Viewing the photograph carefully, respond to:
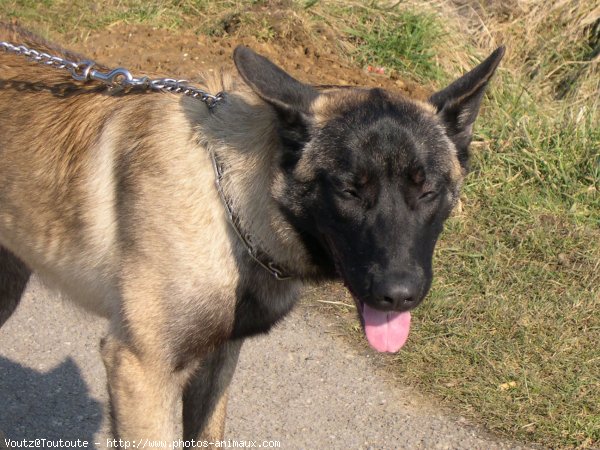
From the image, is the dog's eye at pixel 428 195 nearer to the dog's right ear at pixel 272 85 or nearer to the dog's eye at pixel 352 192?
the dog's eye at pixel 352 192

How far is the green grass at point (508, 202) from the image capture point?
14.4ft

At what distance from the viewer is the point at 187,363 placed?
3.15 meters

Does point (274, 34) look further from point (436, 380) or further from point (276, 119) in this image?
point (276, 119)

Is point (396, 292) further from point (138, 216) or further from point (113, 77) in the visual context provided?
point (113, 77)

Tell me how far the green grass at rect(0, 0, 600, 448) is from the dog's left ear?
1.55m

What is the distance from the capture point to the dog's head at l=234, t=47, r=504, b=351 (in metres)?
2.90

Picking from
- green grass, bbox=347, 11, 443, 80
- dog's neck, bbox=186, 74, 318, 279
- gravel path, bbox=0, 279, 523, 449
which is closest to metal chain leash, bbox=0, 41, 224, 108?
dog's neck, bbox=186, 74, 318, 279

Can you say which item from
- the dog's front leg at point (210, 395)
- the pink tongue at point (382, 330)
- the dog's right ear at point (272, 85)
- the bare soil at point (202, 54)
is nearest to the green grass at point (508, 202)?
the bare soil at point (202, 54)

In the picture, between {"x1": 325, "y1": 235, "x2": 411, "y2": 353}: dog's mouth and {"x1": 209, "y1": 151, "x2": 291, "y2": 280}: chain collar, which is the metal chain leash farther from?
{"x1": 325, "y1": 235, "x2": 411, "y2": 353}: dog's mouth

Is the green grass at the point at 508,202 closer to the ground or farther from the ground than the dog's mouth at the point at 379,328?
closer to the ground

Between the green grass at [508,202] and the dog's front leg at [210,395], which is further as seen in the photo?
the green grass at [508,202]

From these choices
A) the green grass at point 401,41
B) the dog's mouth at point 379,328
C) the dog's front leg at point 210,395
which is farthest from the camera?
the green grass at point 401,41

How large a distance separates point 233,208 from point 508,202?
3.00m

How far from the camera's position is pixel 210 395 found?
3750 millimetres
